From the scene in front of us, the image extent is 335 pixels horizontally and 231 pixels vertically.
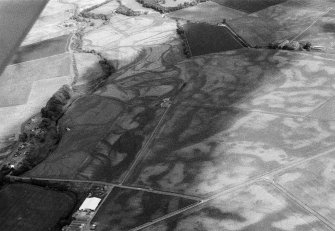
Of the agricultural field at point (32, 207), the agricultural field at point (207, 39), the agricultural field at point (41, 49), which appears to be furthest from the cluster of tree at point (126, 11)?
the agricultural field at point (32, 207)

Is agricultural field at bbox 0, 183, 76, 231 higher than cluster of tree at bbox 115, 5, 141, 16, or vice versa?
cluster of tree at bbox 115, 5, 141, 16

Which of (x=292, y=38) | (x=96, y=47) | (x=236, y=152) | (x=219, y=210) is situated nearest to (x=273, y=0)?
(x=292, y=38)

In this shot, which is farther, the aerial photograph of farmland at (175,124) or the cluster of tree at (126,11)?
the cluster of tree at (126,11)

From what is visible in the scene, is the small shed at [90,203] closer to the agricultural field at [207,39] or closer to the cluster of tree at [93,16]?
the agricultural field at [207,39]

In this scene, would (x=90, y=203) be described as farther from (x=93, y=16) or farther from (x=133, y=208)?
(x=93, y=16)

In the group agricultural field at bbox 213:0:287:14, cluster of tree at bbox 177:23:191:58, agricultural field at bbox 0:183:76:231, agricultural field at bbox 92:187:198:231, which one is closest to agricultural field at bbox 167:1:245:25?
agricultural field at bbox 213:0:287:14

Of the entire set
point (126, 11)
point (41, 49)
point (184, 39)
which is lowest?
point (41, 49)

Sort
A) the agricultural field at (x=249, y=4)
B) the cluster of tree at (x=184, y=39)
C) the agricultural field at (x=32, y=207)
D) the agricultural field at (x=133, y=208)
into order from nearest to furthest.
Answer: the agricultural field at (x=133, y=208) → the agricultural field at (x=32, y=207) → the cluster of tree at (x=184, y=39) → the agricultural field at (x=249, y=4)

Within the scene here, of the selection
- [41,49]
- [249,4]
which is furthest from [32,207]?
[249,4]

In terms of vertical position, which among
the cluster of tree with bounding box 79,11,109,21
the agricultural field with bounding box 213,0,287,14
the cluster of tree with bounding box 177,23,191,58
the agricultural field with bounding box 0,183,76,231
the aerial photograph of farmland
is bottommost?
the agricultural field with bounding box 0,183,76,231

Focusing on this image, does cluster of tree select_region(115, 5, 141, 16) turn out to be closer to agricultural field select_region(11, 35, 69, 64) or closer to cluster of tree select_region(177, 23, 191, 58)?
cluster of tree select_region(177, 23, 191, 58)
